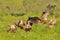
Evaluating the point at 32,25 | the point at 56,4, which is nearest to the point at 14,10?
the point at 56,4

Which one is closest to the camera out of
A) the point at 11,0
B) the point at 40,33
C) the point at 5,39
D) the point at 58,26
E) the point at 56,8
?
the point at 5,39

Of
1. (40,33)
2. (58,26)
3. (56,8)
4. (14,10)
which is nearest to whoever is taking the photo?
(40,33)

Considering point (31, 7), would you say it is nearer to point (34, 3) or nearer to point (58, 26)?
point (34, 3)

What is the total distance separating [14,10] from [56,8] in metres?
4.78

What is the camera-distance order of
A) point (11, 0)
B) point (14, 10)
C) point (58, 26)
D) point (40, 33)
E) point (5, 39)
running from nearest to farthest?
point (5, 39)
point (40, 33)
point (58, 26)
point (14, 10)
point (11, 0)

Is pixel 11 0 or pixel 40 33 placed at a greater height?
pixel 40 33

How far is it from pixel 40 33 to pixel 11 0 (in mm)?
16052

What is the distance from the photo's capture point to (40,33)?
51.7 ft

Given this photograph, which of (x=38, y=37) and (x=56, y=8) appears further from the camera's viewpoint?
(x=56, y=8)

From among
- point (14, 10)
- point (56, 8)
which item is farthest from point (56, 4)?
point (14, 10)

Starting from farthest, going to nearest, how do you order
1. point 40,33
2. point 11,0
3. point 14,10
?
1. point 11,0
2. point 14,10
3. point 40,33

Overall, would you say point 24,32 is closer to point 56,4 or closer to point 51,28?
point 51,28

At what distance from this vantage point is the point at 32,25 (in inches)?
685

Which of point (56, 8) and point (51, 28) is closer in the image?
point (51, 28)
